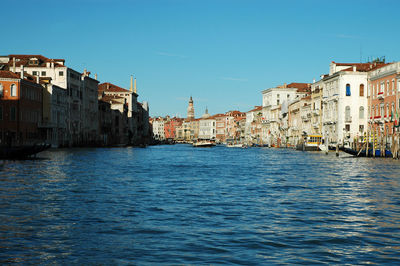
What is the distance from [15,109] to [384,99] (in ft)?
115

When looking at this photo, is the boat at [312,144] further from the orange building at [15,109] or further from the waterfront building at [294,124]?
the orange building at [15,109]

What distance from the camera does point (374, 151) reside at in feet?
144

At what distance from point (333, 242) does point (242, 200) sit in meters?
6.10

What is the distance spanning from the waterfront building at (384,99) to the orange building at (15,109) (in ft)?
105

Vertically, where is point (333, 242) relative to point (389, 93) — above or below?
below

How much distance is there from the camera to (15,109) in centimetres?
5362

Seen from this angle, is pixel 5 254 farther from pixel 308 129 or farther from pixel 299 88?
pixel 299 88

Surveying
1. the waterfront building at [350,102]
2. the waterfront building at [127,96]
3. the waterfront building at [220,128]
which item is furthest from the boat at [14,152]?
the waterfront building at [220,128]

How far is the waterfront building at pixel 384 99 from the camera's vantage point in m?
51.9

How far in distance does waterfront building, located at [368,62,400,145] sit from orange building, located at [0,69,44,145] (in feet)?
105

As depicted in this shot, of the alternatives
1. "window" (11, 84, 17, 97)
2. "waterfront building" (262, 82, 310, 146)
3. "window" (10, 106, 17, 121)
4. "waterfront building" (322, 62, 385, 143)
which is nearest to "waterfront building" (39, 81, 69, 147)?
"window" (10, 106, 17, 121)

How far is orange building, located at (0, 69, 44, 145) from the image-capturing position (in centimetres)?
5216

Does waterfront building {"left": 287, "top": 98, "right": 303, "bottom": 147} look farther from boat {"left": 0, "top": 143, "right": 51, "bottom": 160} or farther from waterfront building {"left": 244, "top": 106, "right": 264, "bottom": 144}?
boat {"left": 0, "top": 143, "right": 51, "bottom": 160}

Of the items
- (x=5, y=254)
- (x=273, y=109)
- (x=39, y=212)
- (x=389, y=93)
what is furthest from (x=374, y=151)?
(x=273, y=109)
